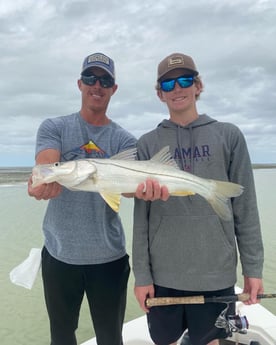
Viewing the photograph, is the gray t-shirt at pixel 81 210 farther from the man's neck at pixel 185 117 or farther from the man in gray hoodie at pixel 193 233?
the man's neck at pixel 185 117

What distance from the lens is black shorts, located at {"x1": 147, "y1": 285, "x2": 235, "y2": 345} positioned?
10.1ft

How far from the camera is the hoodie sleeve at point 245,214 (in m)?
3.02

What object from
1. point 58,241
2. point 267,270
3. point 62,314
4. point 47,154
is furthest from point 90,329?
point 267,270

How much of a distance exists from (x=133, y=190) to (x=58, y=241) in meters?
0.98

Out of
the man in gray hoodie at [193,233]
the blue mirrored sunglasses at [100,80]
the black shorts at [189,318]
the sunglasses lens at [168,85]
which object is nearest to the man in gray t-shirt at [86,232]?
the blue mirrored sunglasses at [100,80]

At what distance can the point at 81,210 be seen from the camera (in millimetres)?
3342

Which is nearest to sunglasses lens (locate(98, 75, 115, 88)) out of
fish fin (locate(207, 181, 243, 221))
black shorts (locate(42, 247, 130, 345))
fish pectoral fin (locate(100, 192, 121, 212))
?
fish pectoral fin (locate(100, 192, 121, 212))

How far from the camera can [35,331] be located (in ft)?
19.3

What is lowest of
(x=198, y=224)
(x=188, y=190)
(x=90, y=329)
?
(x=90, y=329)

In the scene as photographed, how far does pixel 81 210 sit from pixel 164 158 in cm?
99

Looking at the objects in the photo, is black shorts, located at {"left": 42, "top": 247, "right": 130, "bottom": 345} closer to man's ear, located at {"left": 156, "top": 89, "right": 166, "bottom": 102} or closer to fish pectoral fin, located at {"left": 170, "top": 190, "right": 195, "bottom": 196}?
fish pectoral fin, located at {"left": 170, "top": 190, "right": 195, "bottom": 196}

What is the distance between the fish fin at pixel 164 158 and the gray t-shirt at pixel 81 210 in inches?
25.3

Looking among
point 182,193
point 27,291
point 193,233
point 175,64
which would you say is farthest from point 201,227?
point 27,291

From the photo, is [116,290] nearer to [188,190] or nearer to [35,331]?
[188,190]
